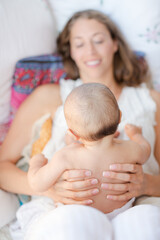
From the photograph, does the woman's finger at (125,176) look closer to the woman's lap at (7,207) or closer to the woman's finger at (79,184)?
the woman's finger at (79,184)

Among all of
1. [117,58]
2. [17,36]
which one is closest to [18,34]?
[17,36]

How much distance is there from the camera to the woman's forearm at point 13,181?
4.38 feet

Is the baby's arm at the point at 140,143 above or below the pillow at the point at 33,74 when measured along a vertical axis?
below

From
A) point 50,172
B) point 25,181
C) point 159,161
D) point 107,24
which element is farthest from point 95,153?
point 107,24

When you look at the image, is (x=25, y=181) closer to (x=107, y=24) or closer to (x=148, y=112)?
(x=148, y=112)

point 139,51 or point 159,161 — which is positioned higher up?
point 139,51

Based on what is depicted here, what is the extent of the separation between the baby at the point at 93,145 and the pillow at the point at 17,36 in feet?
2.16

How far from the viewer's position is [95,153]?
3.40 feet

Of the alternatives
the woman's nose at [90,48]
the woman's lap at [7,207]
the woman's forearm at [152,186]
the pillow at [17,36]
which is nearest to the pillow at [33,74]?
the pillow at [17,36]

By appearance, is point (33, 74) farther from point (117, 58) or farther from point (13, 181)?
point (13, 181)

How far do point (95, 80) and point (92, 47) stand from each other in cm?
21

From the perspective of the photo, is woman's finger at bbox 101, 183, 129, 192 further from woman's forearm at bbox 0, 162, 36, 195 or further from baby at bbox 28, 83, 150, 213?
woman's forearm at bbox 0, 162, 36, 195

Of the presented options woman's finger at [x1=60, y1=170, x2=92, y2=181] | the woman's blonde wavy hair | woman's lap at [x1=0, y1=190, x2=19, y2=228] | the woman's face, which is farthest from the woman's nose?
woman's lap at [x1=0, y1=190, x2=19, y2=228]

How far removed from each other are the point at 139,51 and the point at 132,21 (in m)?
0.21
